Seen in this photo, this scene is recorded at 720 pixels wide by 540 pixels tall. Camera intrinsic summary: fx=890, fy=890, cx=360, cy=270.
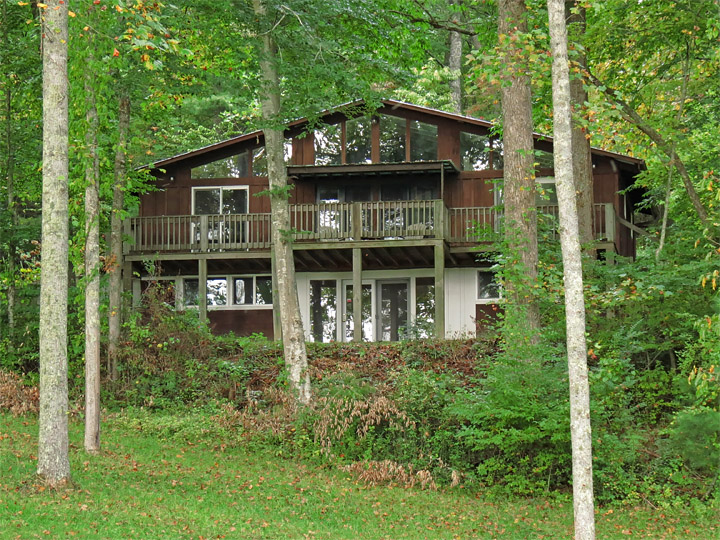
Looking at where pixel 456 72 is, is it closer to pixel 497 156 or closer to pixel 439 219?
pixel 497 156

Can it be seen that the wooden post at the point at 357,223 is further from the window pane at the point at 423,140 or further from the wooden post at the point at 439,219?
the window pane at the point at 423,140

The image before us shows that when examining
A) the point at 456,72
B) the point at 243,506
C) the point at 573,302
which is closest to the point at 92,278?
the point at 243,506

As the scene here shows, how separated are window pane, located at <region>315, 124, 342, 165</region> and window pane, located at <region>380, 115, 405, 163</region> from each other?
3.99ft

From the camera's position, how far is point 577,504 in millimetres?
9914

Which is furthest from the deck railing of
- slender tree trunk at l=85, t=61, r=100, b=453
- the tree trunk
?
slender tree trunk at l=85, t=61, r=100, b=453

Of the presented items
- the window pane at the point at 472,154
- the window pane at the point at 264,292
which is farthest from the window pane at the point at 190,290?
the window pane at the point at 472,154

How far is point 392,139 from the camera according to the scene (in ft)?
81.4

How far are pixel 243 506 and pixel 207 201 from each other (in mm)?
15272

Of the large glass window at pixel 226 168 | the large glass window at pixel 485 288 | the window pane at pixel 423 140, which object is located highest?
the window pane at pixel 423 140

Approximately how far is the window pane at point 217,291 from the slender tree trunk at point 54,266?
585 inches

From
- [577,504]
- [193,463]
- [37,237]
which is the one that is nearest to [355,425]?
[193,463]

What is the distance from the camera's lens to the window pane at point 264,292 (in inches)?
1021

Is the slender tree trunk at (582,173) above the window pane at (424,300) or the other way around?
above

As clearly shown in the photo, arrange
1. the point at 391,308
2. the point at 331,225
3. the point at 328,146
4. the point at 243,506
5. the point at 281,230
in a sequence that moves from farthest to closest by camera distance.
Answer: the point at 391,308 → the point at 328,146 → the point at 331,225 → the point at 281,230 → the point at 243,506
